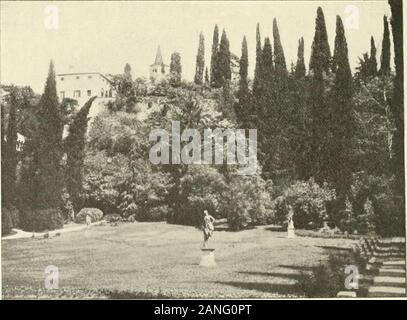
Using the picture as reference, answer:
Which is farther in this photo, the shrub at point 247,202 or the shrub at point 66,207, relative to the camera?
the shrub at point 66,207

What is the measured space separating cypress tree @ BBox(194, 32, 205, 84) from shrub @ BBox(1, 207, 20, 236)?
4.87 metres

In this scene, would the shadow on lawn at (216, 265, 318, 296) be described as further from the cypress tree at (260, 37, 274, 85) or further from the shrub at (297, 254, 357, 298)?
the cypress tree at (260, 37, 274, 85)

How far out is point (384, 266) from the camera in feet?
36.7

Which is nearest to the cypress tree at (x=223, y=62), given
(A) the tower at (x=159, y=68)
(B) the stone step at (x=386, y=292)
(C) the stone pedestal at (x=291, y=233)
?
(A) the tower at (x=159, y=68)

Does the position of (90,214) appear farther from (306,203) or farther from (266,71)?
(266,71)

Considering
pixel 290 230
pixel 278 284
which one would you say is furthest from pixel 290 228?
pixel 278 284

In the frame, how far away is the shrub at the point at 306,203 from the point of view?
466 inches

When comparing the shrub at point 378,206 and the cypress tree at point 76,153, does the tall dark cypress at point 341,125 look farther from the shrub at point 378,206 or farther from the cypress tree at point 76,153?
the cypress tree at point 76,153

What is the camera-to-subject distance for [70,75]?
1199cm

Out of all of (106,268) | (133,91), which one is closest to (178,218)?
(106,268)

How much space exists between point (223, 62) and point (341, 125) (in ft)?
9.44

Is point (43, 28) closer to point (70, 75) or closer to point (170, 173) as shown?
point (70, 75)

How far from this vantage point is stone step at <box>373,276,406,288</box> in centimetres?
1080
